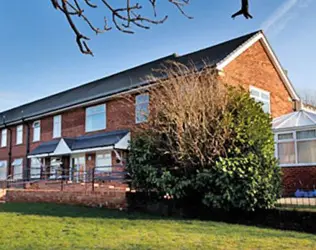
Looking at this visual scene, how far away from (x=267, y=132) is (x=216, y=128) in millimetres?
1816

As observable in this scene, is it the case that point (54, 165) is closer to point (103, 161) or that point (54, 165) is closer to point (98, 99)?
point (103, 161)

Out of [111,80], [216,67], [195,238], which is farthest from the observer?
[111,80]

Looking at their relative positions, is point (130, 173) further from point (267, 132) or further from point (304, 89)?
point (304, 89)

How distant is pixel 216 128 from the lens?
14.4m

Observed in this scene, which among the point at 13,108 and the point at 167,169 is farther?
the point at 13,108

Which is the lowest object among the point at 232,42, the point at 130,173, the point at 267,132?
the point at 130,173

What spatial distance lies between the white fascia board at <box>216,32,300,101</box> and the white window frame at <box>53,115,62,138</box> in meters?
13.7

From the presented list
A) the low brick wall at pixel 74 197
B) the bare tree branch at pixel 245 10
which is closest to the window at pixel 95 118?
the low brick wall at pixel 74 197

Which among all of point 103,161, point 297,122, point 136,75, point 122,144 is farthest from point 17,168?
point 297,122

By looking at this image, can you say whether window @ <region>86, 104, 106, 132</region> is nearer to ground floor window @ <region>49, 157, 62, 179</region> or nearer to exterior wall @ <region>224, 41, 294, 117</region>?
ground floor window @ <region>49, 157, 62, 179</region>

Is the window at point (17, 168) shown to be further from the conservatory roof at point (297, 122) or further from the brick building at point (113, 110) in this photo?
the conservatory roof at point (297, 122)

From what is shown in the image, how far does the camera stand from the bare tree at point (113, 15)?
12.9ft

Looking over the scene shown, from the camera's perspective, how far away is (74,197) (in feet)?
60.8

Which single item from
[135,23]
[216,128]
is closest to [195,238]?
[216,128]
